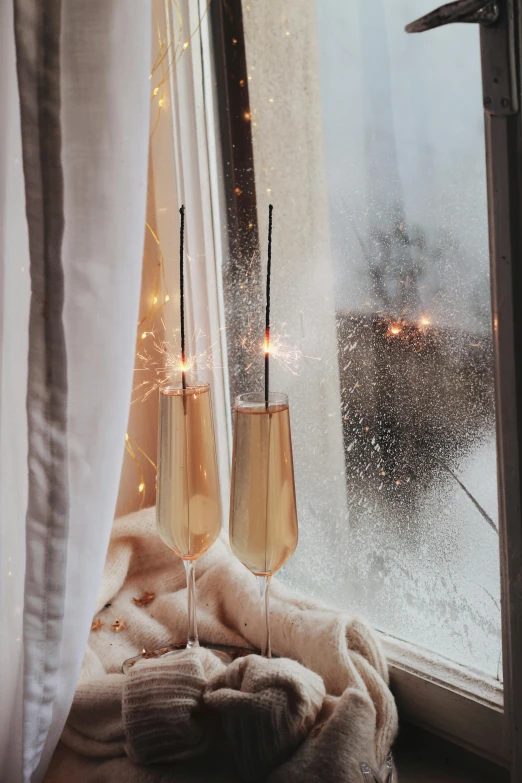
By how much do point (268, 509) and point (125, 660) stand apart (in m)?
0.35

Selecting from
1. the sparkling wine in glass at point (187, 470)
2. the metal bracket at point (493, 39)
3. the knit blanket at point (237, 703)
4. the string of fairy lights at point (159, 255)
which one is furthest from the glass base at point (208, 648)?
the metal bracket at point (493, 39)

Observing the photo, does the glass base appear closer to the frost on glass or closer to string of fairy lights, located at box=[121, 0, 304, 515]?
the frost on glass

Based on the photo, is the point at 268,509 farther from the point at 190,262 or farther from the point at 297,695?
the point at 190,262

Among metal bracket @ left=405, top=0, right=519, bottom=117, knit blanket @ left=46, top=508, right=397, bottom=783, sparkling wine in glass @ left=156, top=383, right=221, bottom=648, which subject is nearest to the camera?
metal bracket @ left=405, top=0, right=519, bottom=117

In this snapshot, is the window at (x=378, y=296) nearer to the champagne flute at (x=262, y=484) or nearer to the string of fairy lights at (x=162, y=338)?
the string of fairy lights at (x=162, y=338)

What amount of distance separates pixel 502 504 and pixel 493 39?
0.44 meters

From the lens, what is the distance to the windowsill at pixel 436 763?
853 millimetres

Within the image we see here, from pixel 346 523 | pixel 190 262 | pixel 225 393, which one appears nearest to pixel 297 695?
pixel 346 523

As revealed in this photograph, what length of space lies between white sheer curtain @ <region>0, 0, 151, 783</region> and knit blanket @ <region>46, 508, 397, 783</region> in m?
0.07

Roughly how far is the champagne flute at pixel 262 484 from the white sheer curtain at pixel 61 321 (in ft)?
0.46

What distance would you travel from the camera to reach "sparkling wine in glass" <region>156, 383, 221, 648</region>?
900mm

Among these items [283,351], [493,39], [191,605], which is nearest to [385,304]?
[283,351]

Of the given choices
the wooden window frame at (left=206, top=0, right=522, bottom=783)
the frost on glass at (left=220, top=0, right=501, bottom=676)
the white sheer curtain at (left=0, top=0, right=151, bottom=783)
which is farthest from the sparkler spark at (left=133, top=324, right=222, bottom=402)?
the wooden window frame at (left=206, top=0, right=522, bottom=783)

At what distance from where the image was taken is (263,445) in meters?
0.83
